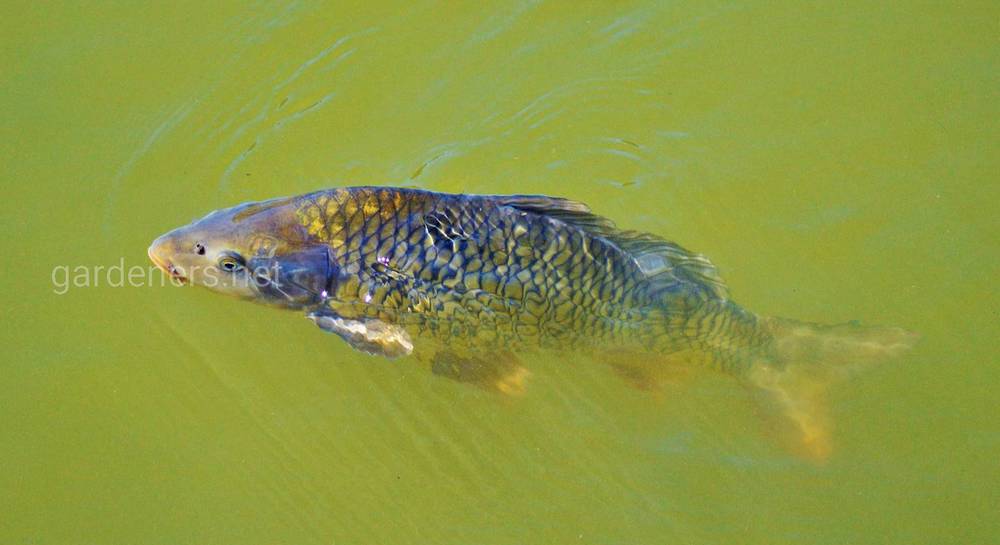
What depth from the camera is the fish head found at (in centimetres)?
410

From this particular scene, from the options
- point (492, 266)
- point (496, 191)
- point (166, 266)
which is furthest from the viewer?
point (496, 191)

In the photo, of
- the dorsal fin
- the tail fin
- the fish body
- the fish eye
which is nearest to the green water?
the tail fin

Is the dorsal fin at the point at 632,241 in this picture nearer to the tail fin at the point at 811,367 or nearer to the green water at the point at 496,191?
the tail fin at the point at 811,367

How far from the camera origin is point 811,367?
413 centimetres

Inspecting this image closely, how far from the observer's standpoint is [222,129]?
5309mm

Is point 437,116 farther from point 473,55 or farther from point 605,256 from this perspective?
point 605,256

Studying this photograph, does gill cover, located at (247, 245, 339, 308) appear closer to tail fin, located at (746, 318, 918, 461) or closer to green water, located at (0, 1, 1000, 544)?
green water, located at (0, 1, 1000, 544)

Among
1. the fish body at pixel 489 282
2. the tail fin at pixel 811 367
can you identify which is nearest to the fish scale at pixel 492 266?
the fish body at pixel 489 282

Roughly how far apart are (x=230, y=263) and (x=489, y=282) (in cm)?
127

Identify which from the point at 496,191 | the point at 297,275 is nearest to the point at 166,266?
the point at 297,275

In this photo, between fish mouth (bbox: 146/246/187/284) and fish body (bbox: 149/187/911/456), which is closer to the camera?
fish body (bbox: 149/187/911/456)

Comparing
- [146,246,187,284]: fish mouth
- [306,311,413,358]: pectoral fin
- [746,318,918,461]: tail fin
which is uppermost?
[146,246,187,284]: fish mouth

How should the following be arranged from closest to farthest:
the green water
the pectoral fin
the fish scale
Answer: the fish scale → the green water → the pectoral fin

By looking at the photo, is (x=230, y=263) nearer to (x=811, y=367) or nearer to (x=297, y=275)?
(x=297, y=275)
